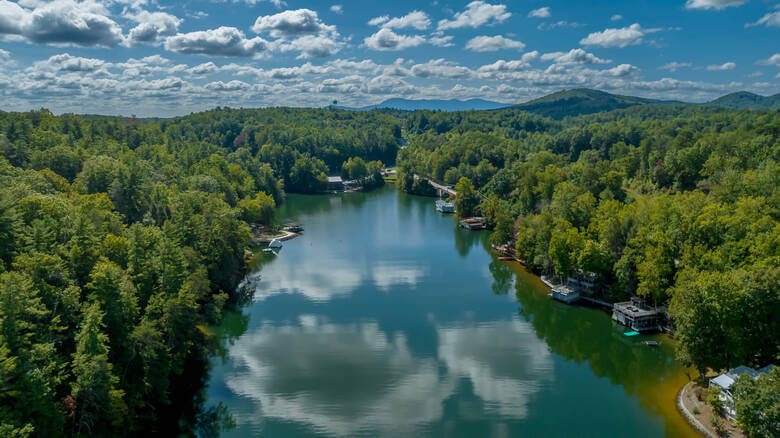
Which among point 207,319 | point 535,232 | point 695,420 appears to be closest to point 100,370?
point 207,319

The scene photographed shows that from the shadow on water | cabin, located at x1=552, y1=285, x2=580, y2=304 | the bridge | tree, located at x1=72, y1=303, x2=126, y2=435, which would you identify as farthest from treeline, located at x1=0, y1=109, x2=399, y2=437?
the bridge

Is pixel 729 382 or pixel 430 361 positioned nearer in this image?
pixel 729 382

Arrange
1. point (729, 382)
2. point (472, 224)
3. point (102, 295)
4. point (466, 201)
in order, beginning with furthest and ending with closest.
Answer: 1. point (466, 201)
2. point (472, 224)
3. point (729, 382)
4. point (102, 295)

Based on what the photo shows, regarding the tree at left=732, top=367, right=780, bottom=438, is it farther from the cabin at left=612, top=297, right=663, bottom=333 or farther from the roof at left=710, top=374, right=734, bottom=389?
the cabin at left=612, top=297, right=663, bottom=333

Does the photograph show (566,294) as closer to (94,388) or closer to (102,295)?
(102,295)

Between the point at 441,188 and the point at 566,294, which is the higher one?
the point at 441,188

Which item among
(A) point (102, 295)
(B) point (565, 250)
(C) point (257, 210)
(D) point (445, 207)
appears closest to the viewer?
(A) point (102, 295)

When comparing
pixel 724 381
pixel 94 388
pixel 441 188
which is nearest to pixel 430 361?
pixel 724 381

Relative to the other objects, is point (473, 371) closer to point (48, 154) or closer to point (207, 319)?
point (207, 319)
